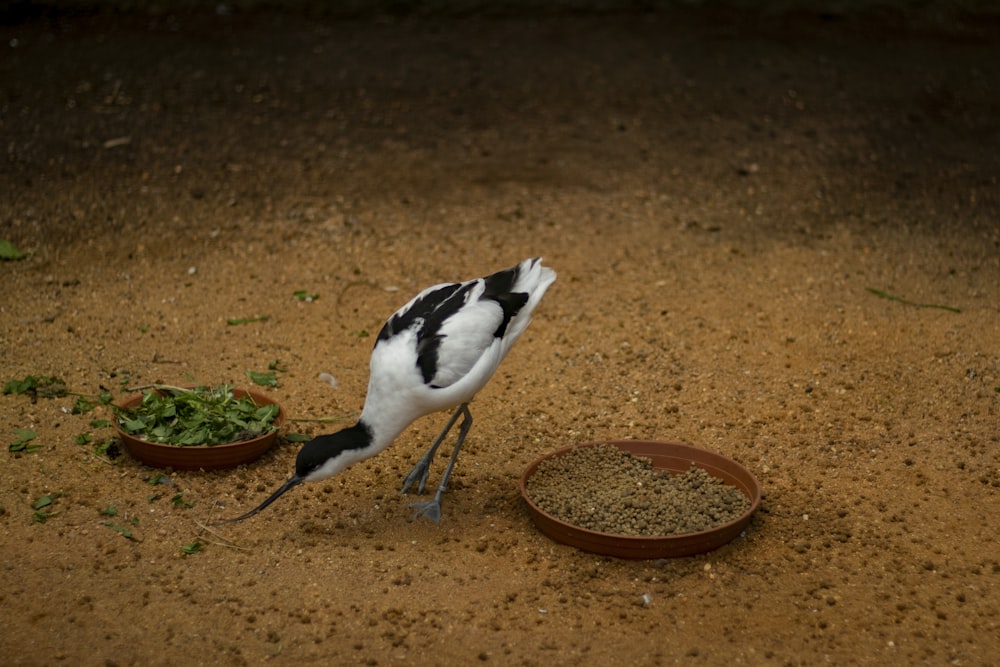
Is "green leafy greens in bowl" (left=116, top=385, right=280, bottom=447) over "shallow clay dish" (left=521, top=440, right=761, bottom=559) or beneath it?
over

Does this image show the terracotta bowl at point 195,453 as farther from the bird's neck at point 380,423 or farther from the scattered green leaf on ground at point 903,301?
the scattered green leaf on ground at point 903,301

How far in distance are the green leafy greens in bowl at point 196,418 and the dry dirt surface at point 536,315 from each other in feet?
0.56

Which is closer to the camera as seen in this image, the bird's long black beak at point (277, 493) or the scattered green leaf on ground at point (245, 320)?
the bird's long black beak at point (277, 493)

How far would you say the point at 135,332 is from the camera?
6660 millimetres

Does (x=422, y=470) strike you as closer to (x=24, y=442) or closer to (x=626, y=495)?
(x=626, y=495)

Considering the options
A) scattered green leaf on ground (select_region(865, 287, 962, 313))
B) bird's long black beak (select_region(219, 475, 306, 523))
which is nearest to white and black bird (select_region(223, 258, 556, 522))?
bird's long black beak (select_region(219, 475, 306, 523))

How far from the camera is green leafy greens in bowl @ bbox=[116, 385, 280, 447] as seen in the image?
17.0 feet

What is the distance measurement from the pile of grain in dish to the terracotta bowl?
1369 mm

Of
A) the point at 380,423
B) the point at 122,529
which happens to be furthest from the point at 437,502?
the point at 122,529

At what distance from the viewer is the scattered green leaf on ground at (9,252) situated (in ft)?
25.1

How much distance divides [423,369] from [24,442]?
2190mm

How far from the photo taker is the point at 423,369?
466cm

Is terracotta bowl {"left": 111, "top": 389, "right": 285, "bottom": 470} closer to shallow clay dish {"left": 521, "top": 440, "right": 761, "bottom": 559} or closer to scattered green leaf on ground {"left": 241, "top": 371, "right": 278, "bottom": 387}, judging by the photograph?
scattered green leaf on ground {"left": 241, "top": 371, "right": 278, "bottom": 387}

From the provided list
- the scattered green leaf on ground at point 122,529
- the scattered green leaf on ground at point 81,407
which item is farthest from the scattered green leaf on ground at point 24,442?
the scattered green leaf on ground at point 122,529
